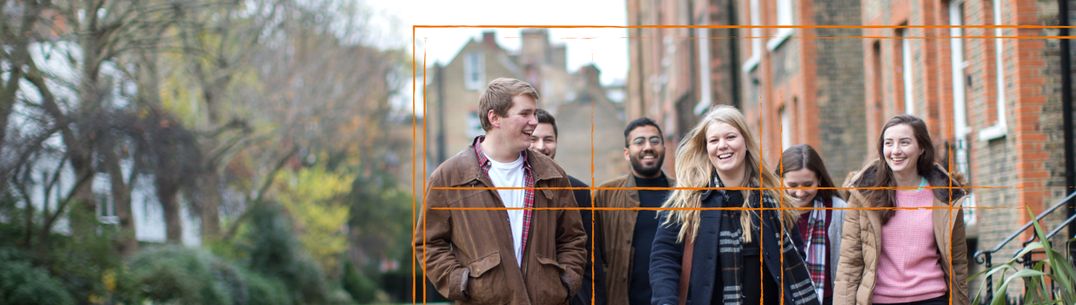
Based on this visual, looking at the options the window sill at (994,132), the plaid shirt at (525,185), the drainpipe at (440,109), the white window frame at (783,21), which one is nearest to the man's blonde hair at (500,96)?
the plaid shirt at (525,185)

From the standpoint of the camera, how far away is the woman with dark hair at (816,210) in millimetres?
7395

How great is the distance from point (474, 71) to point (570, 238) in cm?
6497

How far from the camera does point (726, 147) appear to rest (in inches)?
261

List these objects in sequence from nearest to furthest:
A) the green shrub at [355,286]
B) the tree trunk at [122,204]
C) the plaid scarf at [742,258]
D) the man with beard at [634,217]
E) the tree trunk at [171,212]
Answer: the plaid scarf at [742,258]
the man with beard at [634,217]
the tree trunk at [122,204]
the tree trunk at [171,212]
the green shrub at [355,286]

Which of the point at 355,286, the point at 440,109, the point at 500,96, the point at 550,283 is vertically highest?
the point at 440,109

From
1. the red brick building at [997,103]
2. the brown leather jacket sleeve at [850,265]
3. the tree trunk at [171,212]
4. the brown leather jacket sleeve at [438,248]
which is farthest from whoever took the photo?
the tree trunk at [171,212]

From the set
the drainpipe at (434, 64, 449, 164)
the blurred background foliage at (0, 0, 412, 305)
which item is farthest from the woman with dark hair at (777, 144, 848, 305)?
the drainpipe at (434, 64, 449, 164)

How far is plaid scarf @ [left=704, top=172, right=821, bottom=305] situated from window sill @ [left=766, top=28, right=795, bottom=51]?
577 inches

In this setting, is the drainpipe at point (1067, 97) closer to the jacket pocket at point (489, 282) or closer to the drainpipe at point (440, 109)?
the jacket pocket at point (489, 282)

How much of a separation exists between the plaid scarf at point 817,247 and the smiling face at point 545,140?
1481 mm

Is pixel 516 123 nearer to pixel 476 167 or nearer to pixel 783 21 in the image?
pixel 476 167

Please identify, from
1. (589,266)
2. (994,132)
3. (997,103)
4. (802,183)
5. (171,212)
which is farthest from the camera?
(171,212)

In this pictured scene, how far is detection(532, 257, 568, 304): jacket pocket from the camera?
666 cm

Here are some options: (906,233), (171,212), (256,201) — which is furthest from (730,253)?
(256,201)
